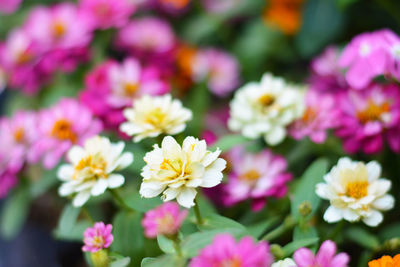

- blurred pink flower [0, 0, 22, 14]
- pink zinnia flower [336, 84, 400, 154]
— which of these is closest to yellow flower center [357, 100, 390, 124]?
pink zinnia flower [336, 84, 400, 154]

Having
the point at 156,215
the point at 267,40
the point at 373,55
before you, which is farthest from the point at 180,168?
the point at 267,40

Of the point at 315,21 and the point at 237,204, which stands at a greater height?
the point at 315,21

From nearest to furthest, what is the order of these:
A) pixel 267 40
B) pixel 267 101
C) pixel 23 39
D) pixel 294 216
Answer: pixel 294 216, pixel 267 101, pixel 23 39, pixel 267 40

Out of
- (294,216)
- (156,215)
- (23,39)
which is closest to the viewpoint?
(156,215)

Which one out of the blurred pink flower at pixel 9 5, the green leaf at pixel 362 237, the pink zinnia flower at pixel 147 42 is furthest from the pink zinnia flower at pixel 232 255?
the blurred pink flower at pixel 9 5

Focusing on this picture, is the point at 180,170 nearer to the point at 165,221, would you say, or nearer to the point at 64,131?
the point at 165,221

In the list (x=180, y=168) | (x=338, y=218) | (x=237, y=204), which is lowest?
(x=237, y=204)

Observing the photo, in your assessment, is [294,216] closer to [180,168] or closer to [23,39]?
[180,168]

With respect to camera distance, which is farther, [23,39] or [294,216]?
[23,39]
